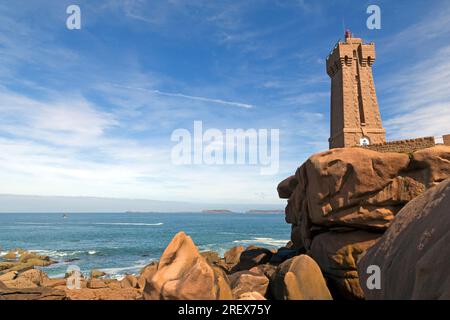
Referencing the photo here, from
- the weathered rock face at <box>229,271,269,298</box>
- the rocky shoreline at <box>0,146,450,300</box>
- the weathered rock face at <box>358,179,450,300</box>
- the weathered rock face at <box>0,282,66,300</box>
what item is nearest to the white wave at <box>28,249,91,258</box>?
the rocky shoreline at <box>0,146,450,300</box>

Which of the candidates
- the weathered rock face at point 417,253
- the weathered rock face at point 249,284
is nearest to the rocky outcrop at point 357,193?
the weathered rock face at point 249,284

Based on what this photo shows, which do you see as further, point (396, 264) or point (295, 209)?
point (295, 209)

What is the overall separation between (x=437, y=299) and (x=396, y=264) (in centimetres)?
200

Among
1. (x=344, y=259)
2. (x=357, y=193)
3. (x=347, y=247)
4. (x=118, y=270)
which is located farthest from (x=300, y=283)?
(x=118, y=270)

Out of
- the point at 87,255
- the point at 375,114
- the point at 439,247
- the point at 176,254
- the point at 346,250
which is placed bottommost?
the point at 87,255

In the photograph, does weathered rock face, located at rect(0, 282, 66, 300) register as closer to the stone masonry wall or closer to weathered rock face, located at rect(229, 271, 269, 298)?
weathered rock face, located at rect(229, 271, 269, 298)

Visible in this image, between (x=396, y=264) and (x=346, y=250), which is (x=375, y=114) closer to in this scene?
(x=346, y=250)

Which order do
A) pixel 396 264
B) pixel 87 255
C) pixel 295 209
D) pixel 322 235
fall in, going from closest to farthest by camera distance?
pixel 396 264 < pixel 322 235 < pixel 295 209 < pixel 87 255

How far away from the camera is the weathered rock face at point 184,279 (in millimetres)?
8961

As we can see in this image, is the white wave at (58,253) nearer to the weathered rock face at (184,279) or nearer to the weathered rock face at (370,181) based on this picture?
the weathered rock face at (184,279)

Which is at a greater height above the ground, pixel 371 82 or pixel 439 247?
pixel 371 82

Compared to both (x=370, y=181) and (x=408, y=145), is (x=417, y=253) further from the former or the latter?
(x=408, y=145)

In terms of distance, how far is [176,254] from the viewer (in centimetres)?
1037
